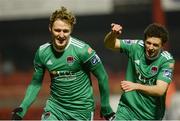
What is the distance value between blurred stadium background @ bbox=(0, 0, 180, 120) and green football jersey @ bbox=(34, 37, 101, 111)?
1797 cm

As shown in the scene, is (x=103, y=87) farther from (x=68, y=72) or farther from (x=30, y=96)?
(x=30, y=96)

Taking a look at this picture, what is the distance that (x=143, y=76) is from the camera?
6.71m

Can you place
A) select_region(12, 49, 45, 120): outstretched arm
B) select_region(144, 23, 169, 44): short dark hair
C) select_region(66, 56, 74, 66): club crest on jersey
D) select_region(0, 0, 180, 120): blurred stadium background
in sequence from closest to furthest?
select_region(144, 23, 169, 44): short dark hair < select_region(66, 56, 74, 66): club crest on jersey < select_region(12, 49, 45, 120): outstretched arm < select_region(0, 0, 180, 120): blurred stadium background

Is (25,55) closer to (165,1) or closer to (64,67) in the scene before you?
(165,1)

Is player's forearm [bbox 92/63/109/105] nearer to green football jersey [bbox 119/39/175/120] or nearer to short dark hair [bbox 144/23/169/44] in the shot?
green football jersey [bbox 119/39/175/120]

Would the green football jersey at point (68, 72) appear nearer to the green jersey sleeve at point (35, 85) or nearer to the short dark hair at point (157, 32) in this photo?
the green jersey sleeve at point (35, 85)

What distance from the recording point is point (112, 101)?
1634 cm

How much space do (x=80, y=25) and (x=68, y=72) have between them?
2241cm

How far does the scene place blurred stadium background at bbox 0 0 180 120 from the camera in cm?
2694

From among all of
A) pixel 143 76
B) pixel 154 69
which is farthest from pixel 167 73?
pixel 143 76

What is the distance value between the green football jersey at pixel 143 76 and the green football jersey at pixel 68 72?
428mm

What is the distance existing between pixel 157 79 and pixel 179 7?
20.6m

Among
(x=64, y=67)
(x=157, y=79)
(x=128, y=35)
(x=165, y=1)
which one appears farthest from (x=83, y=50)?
(x=128, y=35)

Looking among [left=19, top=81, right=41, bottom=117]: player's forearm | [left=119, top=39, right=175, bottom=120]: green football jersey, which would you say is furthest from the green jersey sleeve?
[left=119, top=39, right=175, bottom=120]: green football jersey
